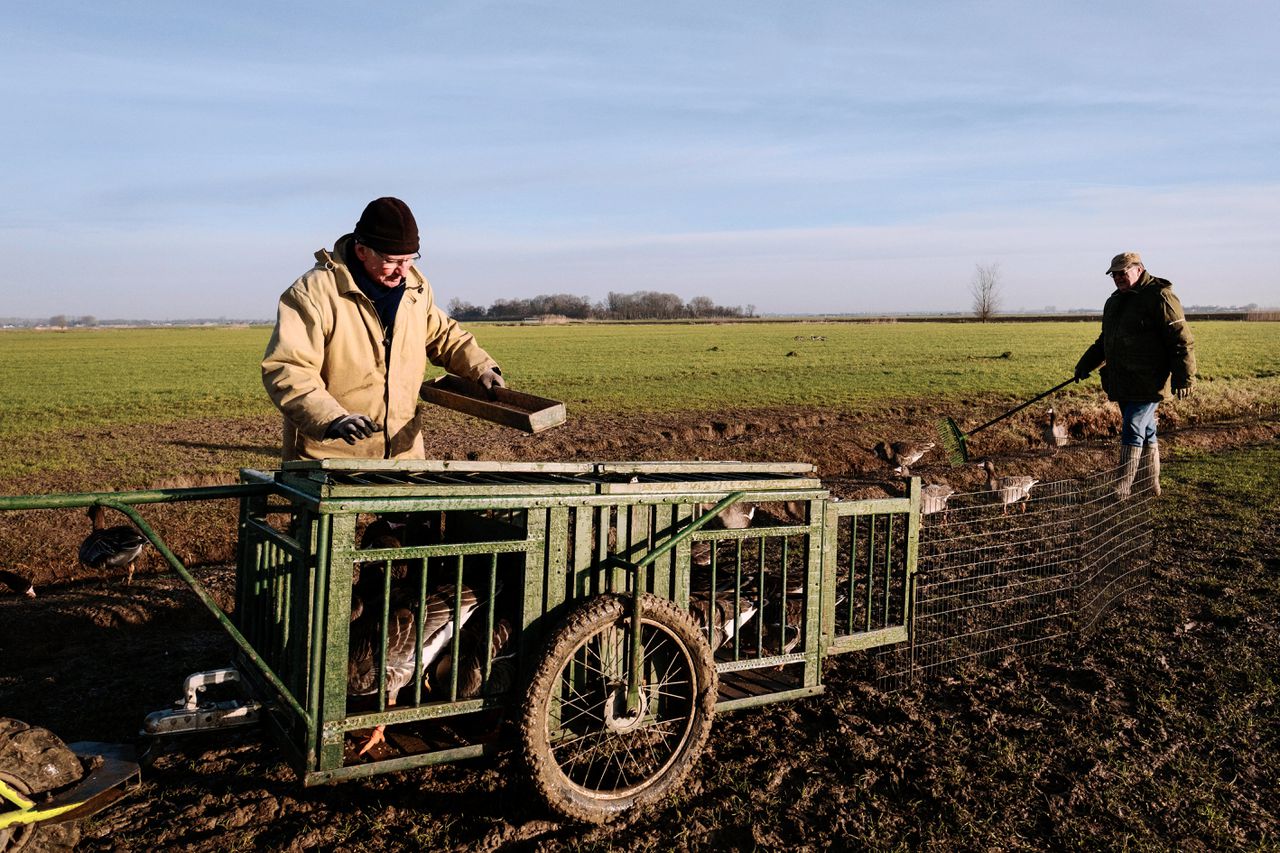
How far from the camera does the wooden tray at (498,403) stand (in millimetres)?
4773

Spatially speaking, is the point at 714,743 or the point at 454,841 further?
the point at 714,743

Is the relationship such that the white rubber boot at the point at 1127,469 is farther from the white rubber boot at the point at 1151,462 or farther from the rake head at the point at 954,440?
the rake head at the point at 954,440

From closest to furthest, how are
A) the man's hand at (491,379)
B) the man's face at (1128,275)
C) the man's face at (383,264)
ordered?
1. the man's face at (383,264)
2. the man's hand at (491,379)
3. the man's face at (1128,275)

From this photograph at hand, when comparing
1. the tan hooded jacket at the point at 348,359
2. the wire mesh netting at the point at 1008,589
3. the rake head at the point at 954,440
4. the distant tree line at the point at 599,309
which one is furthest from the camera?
the distant tree line at the point at 599,309

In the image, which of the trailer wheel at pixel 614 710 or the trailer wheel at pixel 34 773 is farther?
the trailer wheel at pixel 614 710

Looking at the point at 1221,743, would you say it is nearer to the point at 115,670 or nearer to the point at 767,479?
the point at 767,479

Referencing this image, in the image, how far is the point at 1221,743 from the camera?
5332 mm

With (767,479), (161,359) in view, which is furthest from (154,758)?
(161,359)

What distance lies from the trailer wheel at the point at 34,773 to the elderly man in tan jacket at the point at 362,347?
69.1 inches

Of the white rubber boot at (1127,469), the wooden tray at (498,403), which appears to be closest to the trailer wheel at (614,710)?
the wooden tray at (498,403)

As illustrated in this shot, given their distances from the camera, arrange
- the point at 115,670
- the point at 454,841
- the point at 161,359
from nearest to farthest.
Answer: the point at 454,841, the point at 115,670, the point at 161,359

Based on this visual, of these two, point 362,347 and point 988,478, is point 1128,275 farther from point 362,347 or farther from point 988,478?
point 362,347

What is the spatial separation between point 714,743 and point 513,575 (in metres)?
1.69

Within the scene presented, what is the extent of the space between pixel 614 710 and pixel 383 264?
8.88 feet
